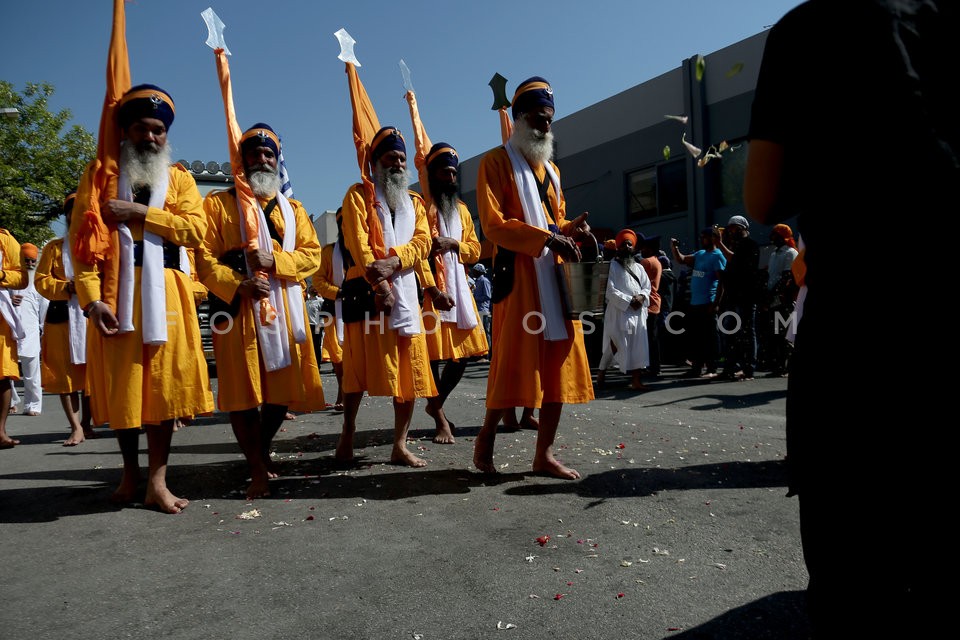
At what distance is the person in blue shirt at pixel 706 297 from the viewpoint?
9867mm

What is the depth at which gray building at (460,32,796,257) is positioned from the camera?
16.2 m

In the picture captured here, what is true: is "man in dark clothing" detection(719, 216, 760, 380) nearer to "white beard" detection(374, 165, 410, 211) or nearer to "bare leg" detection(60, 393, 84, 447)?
"white beard" detection(374, 165, 410, 211)

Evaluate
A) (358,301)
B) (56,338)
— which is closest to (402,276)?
A: (358,301)

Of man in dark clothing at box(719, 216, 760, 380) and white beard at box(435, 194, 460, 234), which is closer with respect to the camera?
white beard at box(435, 194, 460, 234)

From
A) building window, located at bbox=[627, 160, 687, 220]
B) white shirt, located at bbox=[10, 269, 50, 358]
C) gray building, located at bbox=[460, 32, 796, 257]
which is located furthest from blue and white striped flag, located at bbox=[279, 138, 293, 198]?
building window, located at bbox=[627, 160, 687, 220]

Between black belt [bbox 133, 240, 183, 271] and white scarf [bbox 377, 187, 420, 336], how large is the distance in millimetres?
1376

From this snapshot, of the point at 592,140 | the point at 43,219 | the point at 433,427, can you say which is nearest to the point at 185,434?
the point at 433,427

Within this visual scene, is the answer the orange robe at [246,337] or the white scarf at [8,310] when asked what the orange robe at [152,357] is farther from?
the white scarf at [8,310]

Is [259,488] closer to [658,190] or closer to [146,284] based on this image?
[146,284]

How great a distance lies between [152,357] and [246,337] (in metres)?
0.59

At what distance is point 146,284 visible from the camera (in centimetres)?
379

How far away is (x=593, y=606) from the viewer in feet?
7.67

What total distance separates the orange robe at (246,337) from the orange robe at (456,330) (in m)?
1.10

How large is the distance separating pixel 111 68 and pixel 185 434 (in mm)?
3958
